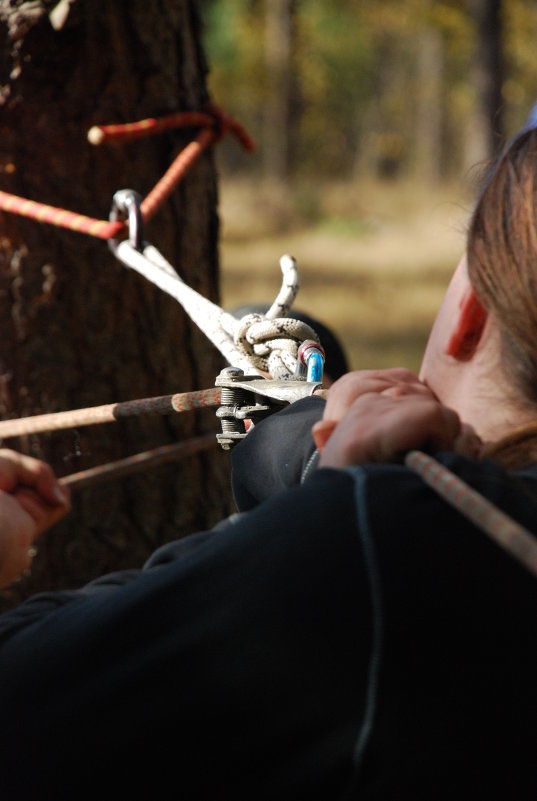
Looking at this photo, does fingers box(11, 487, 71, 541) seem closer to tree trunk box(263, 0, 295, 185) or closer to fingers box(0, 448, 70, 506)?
fingers box(0, 448, 70, 506)

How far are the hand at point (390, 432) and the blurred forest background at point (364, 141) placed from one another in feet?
0.77

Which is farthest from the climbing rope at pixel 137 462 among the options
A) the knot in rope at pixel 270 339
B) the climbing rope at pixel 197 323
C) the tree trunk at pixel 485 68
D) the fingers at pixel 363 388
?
the tree trunk at pixel 485 68

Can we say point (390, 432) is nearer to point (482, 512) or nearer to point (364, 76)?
point (482, 512)

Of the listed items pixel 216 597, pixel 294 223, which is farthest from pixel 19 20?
pixel 294 223

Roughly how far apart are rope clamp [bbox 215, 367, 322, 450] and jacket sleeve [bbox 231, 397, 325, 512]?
55 millimetres

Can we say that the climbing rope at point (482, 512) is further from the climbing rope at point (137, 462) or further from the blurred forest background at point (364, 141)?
the climbing rope at point (137, 462)

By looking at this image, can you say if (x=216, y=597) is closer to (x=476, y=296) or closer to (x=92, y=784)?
(x=92, y=784)

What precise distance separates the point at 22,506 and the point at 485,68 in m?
7.33

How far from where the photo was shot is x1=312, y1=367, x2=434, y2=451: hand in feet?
2.70

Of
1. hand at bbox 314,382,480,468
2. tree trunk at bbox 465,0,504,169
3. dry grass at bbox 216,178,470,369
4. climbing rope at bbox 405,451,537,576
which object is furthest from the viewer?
dry grass at bbox 216,178,470,369

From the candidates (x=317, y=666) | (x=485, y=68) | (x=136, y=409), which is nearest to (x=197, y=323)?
(x=136, y=409)

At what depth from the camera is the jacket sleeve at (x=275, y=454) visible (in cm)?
97

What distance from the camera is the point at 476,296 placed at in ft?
2.62

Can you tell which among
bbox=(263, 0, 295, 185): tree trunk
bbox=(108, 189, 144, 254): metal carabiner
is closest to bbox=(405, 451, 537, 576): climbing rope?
bbox=(108, 189, 144, 254): metal carabiner
